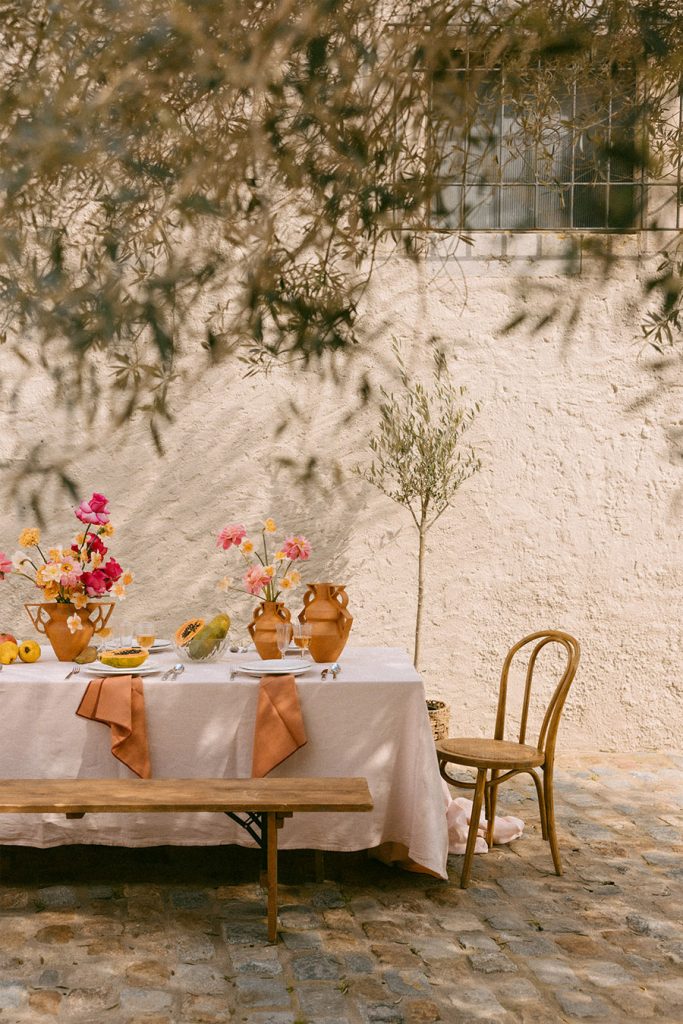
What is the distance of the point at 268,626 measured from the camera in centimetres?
359

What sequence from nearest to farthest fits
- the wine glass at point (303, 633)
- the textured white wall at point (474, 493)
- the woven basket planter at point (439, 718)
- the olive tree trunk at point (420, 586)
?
the wine glass at point (303, 633), the woven basket planter at point (439, 718), the olive tree trunk at point (420, 586), the textured white wall at point (474, 493)

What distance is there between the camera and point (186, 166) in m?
5.42

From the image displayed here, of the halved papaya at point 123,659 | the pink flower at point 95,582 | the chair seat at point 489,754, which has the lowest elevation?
the chair seat at point 489,754

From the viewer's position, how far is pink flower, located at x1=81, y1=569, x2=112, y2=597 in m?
3.56

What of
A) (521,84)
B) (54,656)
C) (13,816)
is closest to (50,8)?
(521,84)

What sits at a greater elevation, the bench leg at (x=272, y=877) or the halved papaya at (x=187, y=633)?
the halved papaya at (x=187, y=633)

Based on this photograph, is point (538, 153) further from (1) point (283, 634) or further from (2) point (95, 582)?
(2) point (95, 582)

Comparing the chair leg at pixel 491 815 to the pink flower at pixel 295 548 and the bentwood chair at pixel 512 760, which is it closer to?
the bentwood chair at pixel 512 760

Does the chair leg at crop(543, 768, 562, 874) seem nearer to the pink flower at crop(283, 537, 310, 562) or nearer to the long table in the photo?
the long table

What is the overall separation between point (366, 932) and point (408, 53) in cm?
417

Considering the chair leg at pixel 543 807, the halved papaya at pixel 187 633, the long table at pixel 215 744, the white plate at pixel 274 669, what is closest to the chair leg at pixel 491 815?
the chair leg at pixel 543 807

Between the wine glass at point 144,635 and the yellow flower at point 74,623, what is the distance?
19 centimetres

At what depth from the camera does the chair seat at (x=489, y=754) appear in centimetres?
345

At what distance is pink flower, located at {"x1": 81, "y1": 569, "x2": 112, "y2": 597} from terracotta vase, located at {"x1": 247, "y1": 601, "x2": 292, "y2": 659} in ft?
1.66
